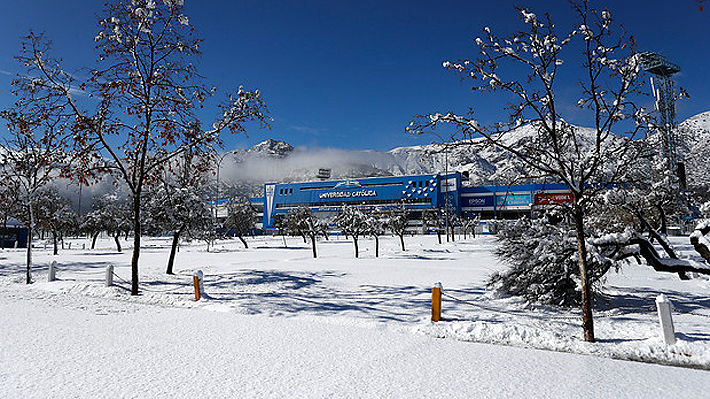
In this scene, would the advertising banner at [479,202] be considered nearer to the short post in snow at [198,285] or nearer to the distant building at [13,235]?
the distant building at [13,235]

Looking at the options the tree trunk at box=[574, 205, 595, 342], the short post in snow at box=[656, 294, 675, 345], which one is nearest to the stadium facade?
the tree trunk at box=[574, 205, 595, 342]

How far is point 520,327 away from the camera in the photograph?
744cm

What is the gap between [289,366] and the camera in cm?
573

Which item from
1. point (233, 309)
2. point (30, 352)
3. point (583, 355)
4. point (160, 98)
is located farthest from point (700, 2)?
point (160, 98)

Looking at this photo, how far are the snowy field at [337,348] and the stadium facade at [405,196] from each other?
250 ft

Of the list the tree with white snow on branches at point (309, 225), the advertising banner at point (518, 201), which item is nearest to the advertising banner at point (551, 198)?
the tree with white snow on branches at point (309, 225)

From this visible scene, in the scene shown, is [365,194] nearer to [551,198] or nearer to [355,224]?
[355,224]

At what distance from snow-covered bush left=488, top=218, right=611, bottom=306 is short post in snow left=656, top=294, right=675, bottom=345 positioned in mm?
2432

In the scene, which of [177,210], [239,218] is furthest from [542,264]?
[239,218]

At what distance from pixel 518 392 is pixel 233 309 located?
7292 millimetres

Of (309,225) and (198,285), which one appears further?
(309,225)

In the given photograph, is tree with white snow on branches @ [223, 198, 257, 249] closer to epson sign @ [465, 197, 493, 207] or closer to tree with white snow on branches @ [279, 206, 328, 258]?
tree with white snow on branches @ [279, 206, 328, 258]

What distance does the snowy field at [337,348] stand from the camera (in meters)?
4.99

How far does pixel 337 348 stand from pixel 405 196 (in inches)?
3802
